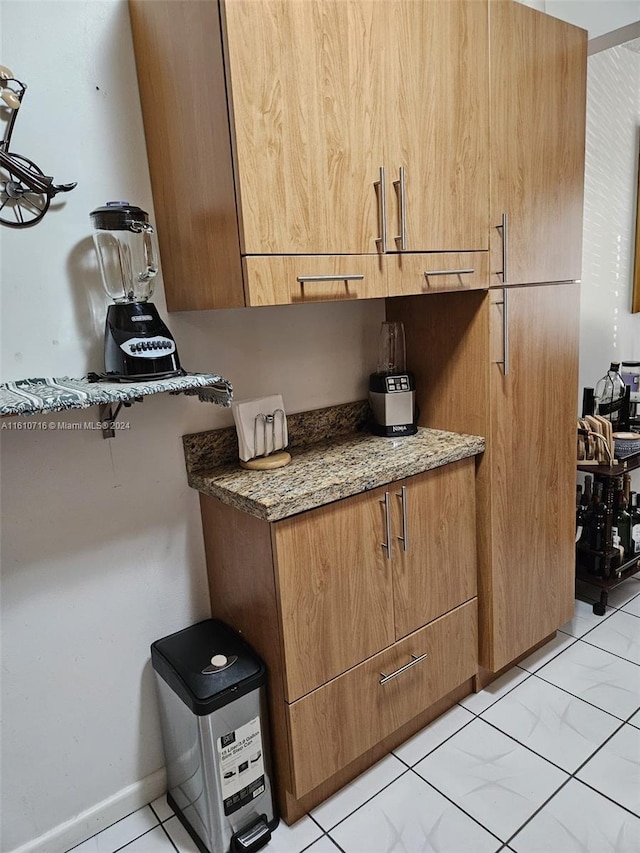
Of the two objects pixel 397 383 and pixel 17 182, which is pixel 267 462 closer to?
pixel 397 383

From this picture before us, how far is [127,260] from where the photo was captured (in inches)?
57.6

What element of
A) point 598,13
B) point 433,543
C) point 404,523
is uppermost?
point 598,13

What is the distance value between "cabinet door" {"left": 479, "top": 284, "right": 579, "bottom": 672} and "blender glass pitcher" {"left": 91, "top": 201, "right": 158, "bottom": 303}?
1017mm

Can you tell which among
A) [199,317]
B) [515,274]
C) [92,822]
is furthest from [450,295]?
[92,822]

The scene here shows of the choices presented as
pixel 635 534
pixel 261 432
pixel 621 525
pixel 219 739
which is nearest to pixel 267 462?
pixel 261 432

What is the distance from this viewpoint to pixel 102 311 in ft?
4.76

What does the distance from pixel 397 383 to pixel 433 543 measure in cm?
53

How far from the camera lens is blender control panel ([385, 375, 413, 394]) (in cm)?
189

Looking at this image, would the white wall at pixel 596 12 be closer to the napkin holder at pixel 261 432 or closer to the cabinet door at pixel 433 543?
the cabinet door at pixel 433 543

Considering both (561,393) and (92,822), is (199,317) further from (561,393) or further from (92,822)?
(92,822)

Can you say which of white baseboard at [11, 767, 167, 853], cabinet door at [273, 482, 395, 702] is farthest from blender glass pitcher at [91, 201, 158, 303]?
white baseboard at [11, 767, 167, 853]

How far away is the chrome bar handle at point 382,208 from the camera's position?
1438mm

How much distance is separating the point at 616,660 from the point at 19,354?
225cm

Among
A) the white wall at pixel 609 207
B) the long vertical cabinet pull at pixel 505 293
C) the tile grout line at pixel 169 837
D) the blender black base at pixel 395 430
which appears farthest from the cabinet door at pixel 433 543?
the white wall at pixel 609 207
